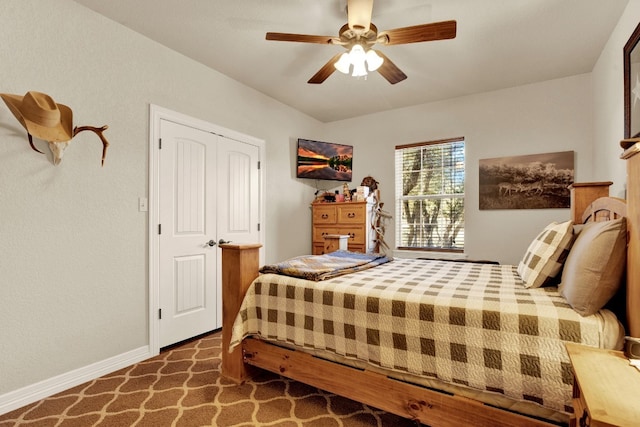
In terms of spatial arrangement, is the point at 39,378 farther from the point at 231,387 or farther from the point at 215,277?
the point at 215,277

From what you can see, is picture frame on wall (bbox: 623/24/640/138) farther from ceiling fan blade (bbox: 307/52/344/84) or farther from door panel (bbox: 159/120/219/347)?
door panel (bbox: 159/120/219/347)

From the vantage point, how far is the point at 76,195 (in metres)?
2.22

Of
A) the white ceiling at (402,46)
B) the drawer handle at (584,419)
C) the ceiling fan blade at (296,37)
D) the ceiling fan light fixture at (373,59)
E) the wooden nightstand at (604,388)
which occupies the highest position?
the white ceiling at (402,46)

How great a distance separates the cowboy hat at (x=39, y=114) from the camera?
1.82m

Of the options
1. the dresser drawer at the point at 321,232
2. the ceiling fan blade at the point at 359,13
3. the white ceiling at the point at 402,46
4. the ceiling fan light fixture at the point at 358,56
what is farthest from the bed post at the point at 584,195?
the dresser drawer at the point at 321,232

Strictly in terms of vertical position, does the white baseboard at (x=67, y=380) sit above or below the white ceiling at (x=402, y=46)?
below

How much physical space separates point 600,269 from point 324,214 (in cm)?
334

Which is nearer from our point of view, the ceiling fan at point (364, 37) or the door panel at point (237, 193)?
the ceiling fan at point (364, 37)

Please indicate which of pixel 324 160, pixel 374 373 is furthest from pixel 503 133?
pixel 374 373

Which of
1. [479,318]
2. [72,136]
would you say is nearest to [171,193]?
[72,136]

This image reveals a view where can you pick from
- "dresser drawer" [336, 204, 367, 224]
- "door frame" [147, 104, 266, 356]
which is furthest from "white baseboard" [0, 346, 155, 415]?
"dresser drawer" [336, 204, 367, 224]

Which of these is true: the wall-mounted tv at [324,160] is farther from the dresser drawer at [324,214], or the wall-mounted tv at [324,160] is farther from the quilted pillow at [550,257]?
the quilted pillow at [550,257]

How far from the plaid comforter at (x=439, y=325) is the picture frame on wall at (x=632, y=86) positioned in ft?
4.44

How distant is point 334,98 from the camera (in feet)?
13.1
